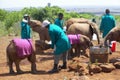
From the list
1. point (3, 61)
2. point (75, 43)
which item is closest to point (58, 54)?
point (75, 43)

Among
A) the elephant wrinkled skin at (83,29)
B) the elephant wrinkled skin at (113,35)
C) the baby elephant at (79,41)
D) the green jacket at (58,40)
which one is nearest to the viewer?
the green jacket at (58,40)

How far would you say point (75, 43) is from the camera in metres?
13.8

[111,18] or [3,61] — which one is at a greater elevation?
[111,18]

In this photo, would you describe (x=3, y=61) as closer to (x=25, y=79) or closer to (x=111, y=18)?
(x=25, y=79)

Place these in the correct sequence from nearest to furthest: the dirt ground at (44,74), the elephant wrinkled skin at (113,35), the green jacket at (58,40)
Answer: the dirt ground at (44,74) < the green jacket at (58,40) < the elephant wrinkled skin at (113,35)

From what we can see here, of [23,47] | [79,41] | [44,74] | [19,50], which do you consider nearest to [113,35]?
[79,41]

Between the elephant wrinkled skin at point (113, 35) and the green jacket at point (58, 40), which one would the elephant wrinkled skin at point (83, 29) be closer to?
the elephant wrinkled skin at point (113, 35)

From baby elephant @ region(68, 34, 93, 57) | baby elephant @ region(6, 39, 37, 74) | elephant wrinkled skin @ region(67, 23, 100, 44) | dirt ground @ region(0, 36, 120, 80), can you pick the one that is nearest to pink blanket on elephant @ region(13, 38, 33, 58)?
baby elephant @ region(6, 39, 37, 74)

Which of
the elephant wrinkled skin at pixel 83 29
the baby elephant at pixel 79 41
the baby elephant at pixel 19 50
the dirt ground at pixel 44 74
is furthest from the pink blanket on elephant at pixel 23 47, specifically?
the elephant wrinkled skin at pixel 83 29

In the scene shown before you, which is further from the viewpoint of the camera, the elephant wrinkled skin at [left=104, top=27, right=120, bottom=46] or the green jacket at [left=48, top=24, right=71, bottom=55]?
the elephant wrinkled skin at [left=104, top=27, right=120, bottom=46]

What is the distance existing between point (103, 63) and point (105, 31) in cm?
414

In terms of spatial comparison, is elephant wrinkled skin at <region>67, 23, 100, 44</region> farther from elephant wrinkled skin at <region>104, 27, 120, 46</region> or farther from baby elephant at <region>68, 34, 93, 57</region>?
elephant wrinkled skin at <region>104, 27, 120, 46</region>

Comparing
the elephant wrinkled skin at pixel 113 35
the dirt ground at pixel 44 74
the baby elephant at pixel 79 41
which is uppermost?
the elephant wrinkled skin at pixel 113 35

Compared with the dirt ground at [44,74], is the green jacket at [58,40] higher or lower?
higher
